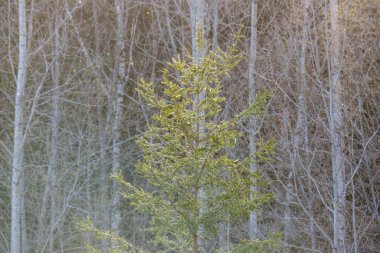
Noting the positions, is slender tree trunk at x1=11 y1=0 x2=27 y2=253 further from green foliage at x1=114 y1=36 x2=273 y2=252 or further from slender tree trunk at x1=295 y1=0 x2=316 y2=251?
green foliage at x1=114 y1=36 x2=273 y2=252

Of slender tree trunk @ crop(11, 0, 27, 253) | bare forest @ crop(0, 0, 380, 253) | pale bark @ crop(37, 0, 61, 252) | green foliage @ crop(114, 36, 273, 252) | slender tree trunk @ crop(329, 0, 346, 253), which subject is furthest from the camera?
pale bark @ crop(37, 0, 61, 252)

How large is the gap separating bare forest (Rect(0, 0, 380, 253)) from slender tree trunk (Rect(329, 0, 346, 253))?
3 centimetres

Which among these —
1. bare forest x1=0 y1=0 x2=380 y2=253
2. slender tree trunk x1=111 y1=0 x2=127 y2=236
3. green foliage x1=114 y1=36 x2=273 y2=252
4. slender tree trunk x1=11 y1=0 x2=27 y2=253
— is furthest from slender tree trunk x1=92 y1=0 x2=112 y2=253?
green foliage x1=114 y1=36 x2=273 y2=252

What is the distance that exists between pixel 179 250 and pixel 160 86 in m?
10.5

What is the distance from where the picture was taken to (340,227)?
27.5 feet

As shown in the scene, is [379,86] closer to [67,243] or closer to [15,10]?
[67,243]

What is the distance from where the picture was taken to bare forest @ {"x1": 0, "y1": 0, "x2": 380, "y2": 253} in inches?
226

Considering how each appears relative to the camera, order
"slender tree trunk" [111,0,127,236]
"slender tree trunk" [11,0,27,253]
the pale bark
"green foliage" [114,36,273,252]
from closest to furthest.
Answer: "green foliage" [114,36,273,252], "slender tree trunk" [11,0,27,253], the pale bark, "slender tree trunk" [111,0,127,236]

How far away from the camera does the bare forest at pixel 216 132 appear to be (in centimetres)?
574

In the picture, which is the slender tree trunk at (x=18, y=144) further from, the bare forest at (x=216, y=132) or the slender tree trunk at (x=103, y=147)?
the slender tree trunk at (x=103, y=147)

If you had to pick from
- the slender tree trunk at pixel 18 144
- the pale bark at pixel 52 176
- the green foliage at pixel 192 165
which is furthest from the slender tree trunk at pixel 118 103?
the green foliage at pixel 192 165

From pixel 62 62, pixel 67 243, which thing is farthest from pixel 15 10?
pixel 67 243

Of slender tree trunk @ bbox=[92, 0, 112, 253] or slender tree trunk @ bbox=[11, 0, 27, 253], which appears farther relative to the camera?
slender tree trunk @ bbox=[92, 0, 112, 253]

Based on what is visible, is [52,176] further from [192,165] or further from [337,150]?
[192,165]
